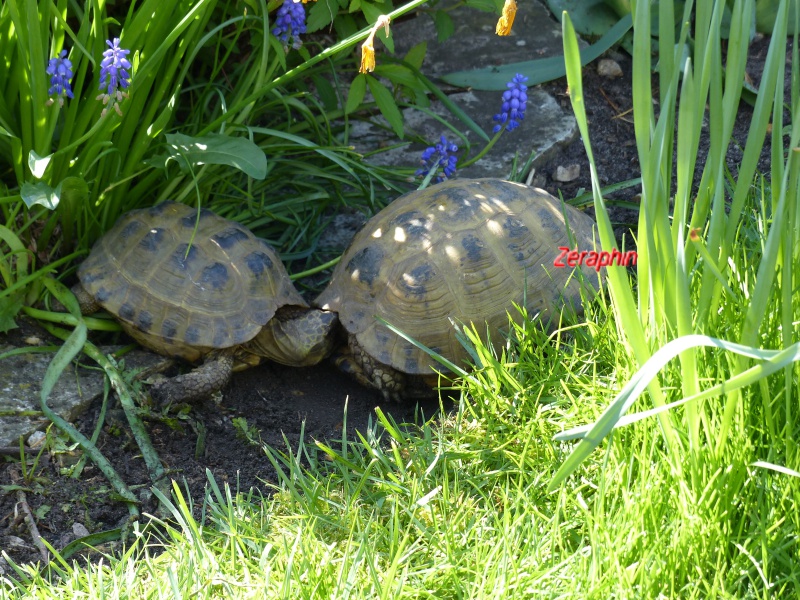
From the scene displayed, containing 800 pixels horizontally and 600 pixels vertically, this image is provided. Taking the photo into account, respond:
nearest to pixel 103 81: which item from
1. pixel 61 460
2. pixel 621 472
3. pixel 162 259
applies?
pixel 162 259

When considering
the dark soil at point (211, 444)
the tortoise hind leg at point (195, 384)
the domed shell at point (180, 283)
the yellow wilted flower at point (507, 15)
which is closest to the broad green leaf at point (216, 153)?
the domed shell at point (180, 283)

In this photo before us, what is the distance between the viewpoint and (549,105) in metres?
4.47

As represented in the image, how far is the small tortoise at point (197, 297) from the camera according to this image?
3072 millimetres

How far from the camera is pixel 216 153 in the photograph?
9.59ft

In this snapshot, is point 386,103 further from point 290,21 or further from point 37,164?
point 37,164

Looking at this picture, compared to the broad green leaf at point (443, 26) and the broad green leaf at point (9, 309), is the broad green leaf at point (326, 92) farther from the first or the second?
the broad green leaf at point (9, 309)

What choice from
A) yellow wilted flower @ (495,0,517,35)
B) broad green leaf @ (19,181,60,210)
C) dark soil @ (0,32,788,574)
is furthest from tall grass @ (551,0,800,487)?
broad green leaf @ (19,181,60,210)

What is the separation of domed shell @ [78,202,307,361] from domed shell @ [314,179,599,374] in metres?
0.30

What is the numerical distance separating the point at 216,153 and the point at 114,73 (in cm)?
44

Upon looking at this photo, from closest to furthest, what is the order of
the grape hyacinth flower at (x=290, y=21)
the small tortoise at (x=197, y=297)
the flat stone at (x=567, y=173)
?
the small tortoise at (x=197, y=297) < the grape hyacinth flower at (x=290, y=21) < the flat stone at (x=567, y=173)

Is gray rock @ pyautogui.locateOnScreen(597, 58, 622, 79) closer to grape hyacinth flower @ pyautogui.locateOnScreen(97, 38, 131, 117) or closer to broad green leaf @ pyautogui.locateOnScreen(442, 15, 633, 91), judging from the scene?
broad green leaf @ pyautogui.locateOnScreen(442, 15, 633, 91)

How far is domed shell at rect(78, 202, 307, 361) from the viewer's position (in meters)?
3.07

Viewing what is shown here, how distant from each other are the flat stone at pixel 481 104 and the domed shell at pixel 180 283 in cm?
114

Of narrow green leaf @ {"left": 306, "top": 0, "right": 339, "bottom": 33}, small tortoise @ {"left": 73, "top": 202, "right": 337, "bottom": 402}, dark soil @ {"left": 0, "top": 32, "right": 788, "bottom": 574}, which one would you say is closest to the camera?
dark soil @ {"left": 0, "top": 32, "right": 788, "bottom": 574}
